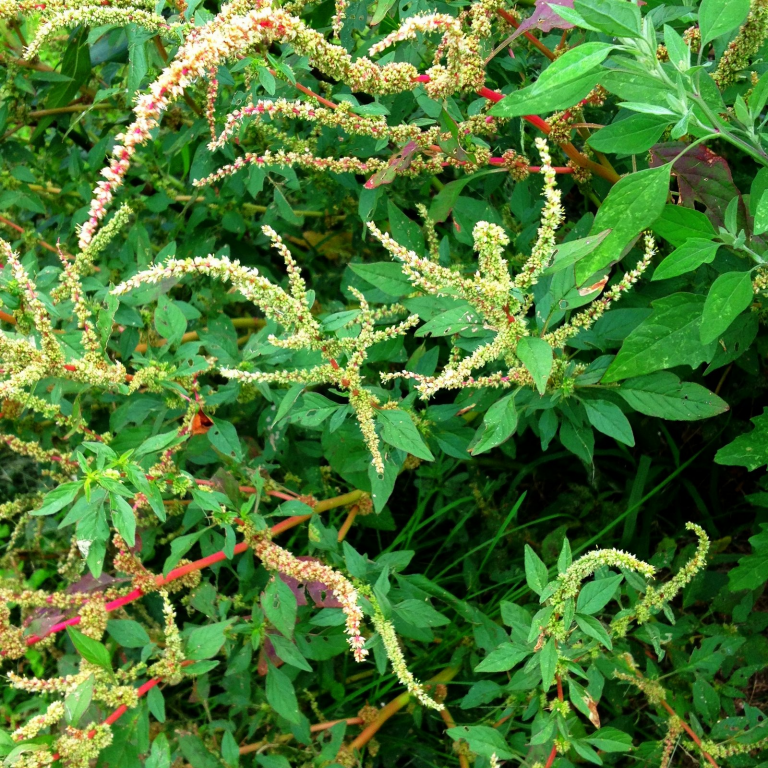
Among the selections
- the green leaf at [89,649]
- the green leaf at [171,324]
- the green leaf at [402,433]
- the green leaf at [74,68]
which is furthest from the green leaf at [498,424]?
the green leaf at [74,68]

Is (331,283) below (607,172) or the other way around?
below

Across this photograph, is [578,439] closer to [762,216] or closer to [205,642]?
[762,216]

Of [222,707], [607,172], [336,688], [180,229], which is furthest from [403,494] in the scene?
[607,172]

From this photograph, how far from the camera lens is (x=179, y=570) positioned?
2477 mm

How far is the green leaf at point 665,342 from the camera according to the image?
75.2 inches

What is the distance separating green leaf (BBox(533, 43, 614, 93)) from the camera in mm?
1485

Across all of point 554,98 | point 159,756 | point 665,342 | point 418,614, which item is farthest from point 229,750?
point 554,98

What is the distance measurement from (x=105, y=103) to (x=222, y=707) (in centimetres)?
243

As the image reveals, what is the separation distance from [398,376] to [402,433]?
0.36 m

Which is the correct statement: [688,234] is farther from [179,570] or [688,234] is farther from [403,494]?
[403,494]

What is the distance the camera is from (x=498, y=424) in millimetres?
1890

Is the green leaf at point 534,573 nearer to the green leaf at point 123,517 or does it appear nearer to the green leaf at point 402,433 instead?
the green leaf at point 402,433

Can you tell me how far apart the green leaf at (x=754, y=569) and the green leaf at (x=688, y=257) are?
3.07 feet

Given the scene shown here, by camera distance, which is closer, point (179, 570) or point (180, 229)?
point (179, 570)
